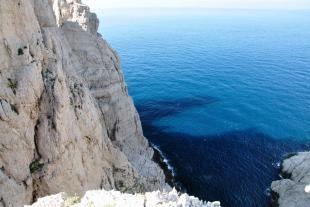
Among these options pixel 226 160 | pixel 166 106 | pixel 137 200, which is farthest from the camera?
pixel 166 106

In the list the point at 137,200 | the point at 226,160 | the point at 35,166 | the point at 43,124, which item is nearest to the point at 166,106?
the point at 226,160

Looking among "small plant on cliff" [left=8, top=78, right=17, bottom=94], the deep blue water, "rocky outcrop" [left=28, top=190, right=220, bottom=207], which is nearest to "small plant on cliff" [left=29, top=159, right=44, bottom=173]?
"small plant on cliff" [left=8, top=78, right=17, bottom=94]

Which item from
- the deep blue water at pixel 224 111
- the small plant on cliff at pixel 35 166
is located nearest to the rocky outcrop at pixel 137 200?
the small plant on cliff at pixel 35 166

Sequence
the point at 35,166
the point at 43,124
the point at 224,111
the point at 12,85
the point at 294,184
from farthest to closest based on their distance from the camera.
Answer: the point at 224,111, the point at 294,184, the point at 43,124, the point at 35,166, the point at 12,85

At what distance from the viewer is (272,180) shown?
6650 cm

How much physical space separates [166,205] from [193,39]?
17197 centimetres

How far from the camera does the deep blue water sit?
2653 inches

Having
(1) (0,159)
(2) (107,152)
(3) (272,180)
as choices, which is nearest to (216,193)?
(3) (272,180)

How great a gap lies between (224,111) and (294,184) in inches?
1310

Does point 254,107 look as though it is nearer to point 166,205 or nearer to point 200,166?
point 200,166

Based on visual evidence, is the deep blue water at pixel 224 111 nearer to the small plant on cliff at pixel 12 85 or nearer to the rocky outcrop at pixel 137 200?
the small plant on cliff at pixel 12 85

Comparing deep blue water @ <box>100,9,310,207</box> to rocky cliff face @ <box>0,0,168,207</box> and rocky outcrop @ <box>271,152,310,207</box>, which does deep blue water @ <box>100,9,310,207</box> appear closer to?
rocky outcrop @ <box>271,152,310,207</box>

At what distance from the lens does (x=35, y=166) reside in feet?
103

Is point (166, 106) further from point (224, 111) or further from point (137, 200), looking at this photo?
point (137, 200)
